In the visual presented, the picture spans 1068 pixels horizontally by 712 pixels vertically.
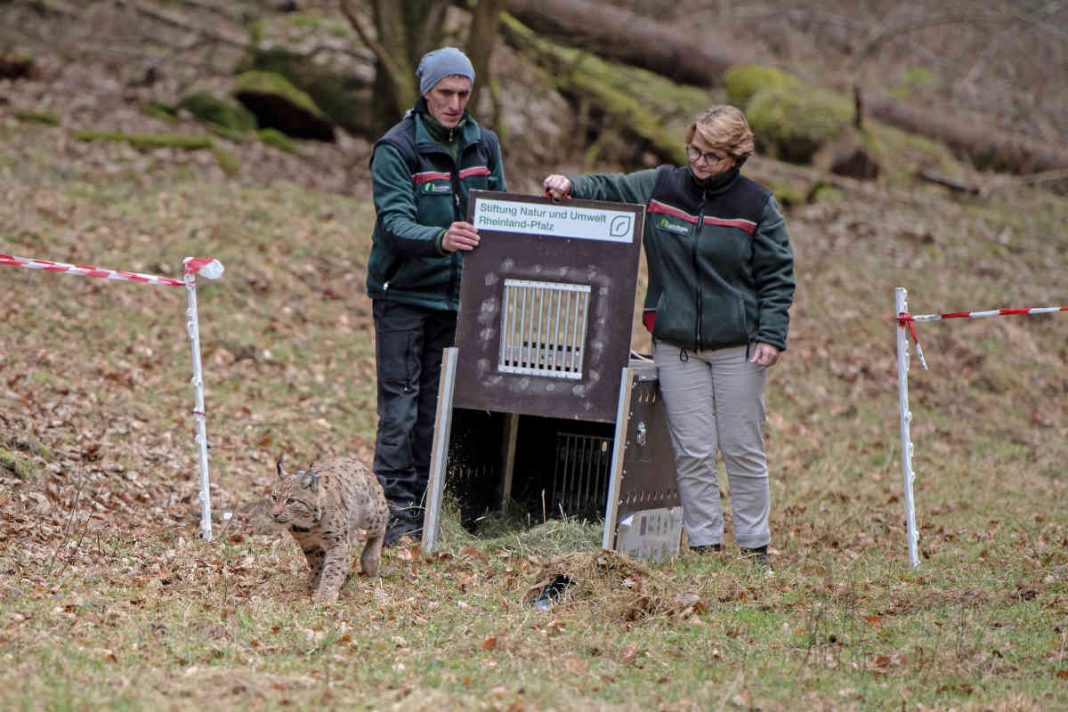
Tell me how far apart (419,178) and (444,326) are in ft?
2.70

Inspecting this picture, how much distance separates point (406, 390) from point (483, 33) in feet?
30.0

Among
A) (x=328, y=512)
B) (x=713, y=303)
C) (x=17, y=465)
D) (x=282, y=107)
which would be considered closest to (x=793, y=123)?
(x=282, y=107)

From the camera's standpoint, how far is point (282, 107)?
17.5m

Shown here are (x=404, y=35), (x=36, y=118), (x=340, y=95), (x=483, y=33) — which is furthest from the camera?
(x=340, y=95)

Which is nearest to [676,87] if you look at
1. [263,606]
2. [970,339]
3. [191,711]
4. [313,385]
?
[970,339]

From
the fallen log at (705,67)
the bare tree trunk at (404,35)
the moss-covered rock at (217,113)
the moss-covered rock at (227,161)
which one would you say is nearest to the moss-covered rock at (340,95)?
the moss-covered rock at (217,113)

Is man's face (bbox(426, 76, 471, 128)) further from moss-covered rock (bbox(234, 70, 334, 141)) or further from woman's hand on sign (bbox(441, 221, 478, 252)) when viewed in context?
moss-covered rock (bbox(234, 70, 334, 141))

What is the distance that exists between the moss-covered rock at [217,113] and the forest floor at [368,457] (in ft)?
2.16

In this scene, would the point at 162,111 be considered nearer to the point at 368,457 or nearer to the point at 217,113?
the point at 217,113

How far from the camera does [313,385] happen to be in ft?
36.4

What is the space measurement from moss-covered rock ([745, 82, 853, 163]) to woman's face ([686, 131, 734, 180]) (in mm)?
12721

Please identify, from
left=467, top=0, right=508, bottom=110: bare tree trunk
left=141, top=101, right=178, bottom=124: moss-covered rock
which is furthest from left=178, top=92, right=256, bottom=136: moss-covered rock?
left=467, top=0, right=508, bottom=110: bare tree trunk

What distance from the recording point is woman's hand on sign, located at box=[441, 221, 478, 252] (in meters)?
6.56

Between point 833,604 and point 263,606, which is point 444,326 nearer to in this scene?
point 263,606
